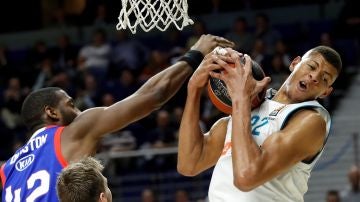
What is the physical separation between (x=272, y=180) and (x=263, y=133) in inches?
8.5

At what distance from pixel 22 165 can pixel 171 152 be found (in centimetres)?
523

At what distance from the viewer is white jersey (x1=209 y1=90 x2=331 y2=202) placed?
3.77 m

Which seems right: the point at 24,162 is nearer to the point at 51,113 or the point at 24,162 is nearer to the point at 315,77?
the point at 51,113

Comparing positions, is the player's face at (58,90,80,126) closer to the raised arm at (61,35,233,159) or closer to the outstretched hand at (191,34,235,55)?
the raised arm at (61,35,233,159)

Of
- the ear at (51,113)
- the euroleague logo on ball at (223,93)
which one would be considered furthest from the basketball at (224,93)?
the ear at (51,113)

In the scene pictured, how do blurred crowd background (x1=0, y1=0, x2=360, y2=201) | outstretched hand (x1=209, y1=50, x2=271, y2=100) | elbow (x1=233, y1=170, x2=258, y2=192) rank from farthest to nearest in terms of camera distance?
blurred crowd background (x1=0, y1=0, x2=360, y2=201) → outstretched hand (x1=209, y1=50, x2=271, y2=100) → elbow (x1=233, y1=170, x2=258, y2=192)

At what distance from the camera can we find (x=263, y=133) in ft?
→ 12.5

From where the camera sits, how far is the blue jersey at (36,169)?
4.28 metres

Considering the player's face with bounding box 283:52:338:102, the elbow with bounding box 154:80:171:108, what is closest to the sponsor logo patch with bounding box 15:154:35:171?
the elbow with bounding box 154:80:171:108

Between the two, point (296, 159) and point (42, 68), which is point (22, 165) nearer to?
point (296, 159)

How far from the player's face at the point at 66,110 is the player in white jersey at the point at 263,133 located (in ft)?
2.43

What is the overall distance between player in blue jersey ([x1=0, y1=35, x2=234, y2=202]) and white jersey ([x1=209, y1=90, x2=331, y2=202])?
27.2 inches

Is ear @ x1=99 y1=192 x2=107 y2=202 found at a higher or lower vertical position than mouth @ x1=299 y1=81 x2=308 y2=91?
lower

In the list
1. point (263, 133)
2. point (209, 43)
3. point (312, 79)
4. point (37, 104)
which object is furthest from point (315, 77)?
point (37, 104)
